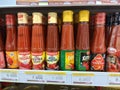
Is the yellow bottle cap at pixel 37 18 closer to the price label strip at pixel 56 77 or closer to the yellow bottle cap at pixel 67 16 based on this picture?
the yellow bottle cap at pixel 67 16

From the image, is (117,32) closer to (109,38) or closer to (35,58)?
(109,38)

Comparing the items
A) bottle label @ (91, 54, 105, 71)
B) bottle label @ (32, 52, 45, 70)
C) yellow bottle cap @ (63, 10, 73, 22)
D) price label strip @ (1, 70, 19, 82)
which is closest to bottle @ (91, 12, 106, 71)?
bottle label @ (91, 54, 105, 71)

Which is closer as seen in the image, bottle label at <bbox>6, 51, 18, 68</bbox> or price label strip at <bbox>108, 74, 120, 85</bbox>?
price label strip at <bbox>108, 74, 120, 85</bbox>

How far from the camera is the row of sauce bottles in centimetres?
92

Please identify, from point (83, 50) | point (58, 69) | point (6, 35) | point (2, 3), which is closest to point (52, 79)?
point (58, 69)

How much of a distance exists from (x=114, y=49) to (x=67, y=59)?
0.72 feet

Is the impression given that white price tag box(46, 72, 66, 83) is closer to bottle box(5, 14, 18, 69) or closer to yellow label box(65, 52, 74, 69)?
yellow label box(65, 52, 74, 69)

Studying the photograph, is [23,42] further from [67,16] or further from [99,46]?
[99,46]

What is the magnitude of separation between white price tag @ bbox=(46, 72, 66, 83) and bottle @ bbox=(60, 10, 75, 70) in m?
0.05

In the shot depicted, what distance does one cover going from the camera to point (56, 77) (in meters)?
0.90

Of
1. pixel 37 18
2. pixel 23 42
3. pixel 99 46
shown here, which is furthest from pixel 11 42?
pixel 99 46

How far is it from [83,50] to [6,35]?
39 centimetres

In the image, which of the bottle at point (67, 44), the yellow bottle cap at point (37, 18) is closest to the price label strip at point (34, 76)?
the bottle at point (67, 44)

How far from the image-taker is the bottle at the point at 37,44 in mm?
935
